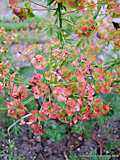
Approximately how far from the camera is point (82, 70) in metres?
1.67

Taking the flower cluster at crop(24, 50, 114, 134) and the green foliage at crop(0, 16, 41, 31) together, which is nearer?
the flower cluster at crop(24, 50, 114, 134)

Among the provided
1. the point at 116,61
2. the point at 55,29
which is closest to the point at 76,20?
the point at 55,29

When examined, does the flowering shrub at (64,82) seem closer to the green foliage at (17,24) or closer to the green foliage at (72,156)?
the green foliage at (72,156)

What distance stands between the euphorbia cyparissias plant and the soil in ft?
1.90

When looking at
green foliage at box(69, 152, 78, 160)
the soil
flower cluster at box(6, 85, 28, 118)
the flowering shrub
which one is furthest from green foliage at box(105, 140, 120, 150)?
flower cluster at box(6, 85, 28, 118)

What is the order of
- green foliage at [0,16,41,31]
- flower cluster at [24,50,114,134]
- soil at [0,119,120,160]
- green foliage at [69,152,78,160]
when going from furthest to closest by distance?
1. green foliage at [0,16,41,31]
2. soil at [0,119,120,160]
3. green foliage at [69,152,78,160]
4. flower cluster at [24,50,114,134]

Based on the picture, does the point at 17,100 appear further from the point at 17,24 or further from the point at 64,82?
the point at 17,24

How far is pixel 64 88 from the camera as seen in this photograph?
60.5 inches

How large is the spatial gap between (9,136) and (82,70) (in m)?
0.91

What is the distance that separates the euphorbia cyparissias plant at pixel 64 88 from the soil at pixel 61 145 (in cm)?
58

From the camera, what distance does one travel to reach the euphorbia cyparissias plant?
1557 mm

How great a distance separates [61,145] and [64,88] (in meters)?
0.90

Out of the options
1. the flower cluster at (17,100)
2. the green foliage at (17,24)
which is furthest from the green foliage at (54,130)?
the green foliage at (17,24)

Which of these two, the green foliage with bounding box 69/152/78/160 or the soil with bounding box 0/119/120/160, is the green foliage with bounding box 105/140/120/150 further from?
the green foliage with bounding box 69/152/78/160
